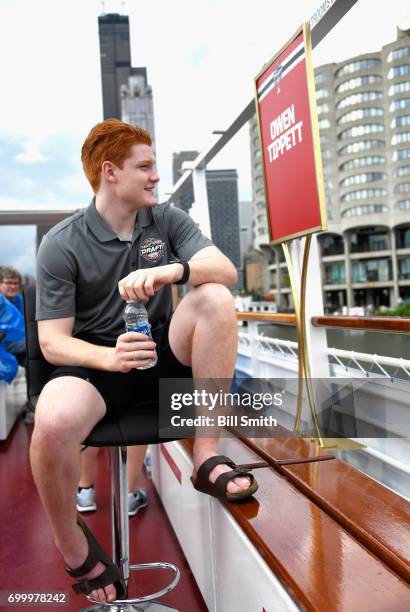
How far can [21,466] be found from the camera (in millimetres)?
2568

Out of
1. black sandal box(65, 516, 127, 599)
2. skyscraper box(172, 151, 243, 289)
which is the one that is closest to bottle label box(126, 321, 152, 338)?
black sandal box(65, 516, 127, 599)

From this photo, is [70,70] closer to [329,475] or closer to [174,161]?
[174,161]

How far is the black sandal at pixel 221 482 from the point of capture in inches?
39.8

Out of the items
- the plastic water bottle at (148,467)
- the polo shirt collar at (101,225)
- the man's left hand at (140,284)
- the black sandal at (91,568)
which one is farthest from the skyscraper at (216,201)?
the black sandal at (91,568)

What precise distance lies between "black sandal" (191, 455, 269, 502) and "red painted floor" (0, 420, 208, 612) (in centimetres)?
37

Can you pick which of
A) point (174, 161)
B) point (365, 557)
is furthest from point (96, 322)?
point (174, 161)

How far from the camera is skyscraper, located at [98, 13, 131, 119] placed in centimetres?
8475

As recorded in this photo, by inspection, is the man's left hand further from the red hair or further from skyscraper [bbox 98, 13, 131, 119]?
skyscraper [bbox 98, 13, 131, 119]

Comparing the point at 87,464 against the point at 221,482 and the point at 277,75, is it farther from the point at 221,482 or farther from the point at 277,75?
the point at 277,75

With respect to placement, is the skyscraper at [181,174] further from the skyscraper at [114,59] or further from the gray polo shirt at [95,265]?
the skyscraper at [114,59]

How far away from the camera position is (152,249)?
4.08 feet

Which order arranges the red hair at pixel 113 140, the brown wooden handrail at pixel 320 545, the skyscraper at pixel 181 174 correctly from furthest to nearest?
the skyscraper at pixel 181 174, the red hair at pixel 113 140, the brown wooden handrail at pixel 320 545

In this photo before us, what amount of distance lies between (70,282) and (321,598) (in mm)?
788

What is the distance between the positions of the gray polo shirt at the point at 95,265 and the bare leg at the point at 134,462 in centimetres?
69
